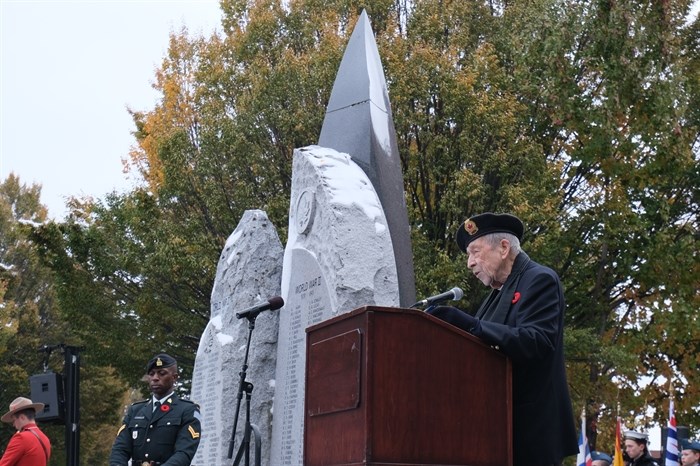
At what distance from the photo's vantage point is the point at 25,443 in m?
8.86

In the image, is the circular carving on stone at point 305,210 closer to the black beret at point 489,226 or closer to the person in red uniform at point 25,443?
the person in red uniform at point 25,443

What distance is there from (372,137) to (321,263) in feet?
6.14

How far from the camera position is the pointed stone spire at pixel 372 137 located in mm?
10680

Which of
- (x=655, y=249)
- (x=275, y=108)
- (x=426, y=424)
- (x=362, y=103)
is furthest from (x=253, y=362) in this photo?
(x=655, y=249)

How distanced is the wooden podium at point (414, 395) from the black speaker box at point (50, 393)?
10022 mm

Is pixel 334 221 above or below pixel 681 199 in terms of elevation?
below

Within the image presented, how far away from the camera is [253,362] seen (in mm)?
10531

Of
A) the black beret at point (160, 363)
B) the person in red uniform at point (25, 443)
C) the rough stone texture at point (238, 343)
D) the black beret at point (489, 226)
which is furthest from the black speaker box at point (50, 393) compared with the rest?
the black beret at point (489, 226)

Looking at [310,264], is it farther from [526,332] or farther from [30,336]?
[30,336]

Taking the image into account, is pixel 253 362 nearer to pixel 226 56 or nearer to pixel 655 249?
pixel 655 249

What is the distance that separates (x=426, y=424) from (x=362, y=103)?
7.65 meters

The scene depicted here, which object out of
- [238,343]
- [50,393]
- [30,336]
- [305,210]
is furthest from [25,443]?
[30,336]

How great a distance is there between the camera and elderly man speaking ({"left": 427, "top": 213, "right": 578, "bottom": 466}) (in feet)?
12.9

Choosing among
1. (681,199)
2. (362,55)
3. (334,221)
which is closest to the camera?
(334,221)
